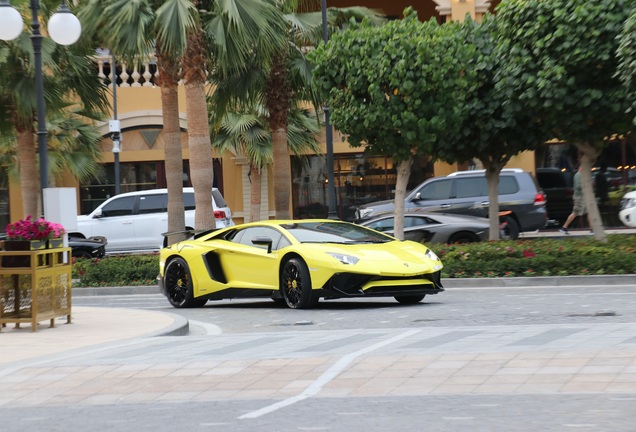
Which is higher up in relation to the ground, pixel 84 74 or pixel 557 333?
pixel 84 74

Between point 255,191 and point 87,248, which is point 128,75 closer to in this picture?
point 255,191

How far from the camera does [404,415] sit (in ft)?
24.7

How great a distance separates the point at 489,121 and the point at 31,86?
1006 cm

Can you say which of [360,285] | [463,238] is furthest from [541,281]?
[463,238]

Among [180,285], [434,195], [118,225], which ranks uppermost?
[434,195]

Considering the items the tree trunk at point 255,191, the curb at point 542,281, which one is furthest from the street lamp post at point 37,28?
the tree trunk at point 255,191

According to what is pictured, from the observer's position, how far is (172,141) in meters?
25.4

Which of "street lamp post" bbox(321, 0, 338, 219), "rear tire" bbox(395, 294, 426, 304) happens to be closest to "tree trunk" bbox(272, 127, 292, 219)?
"street lamp post" bbox(321, 0, 338, 219)

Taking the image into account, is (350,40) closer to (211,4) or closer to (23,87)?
(211,4)

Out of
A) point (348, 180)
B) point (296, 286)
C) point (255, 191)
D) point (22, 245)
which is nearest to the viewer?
point (22, 245)

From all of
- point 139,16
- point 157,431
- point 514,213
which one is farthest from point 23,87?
point 157,431

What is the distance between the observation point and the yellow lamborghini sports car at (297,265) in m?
15.7

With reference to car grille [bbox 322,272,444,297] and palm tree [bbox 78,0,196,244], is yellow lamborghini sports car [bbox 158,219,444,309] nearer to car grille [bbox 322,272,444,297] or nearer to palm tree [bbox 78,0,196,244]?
car grille [bbox 322,272,444,297]

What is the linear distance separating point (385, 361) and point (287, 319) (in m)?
5.57
